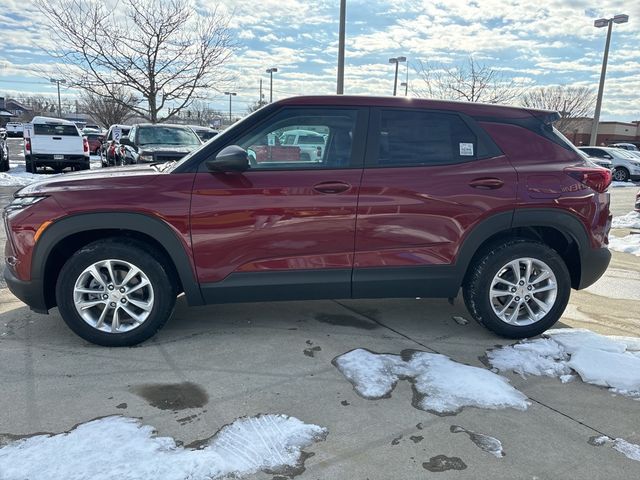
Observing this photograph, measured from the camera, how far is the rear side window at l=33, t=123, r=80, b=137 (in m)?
16.2

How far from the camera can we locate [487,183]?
371cm

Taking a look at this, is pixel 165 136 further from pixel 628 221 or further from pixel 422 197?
pixel 628 221

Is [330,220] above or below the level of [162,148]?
below

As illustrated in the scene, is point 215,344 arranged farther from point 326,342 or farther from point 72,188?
point 72,188

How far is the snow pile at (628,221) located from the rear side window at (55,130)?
51.6 ft

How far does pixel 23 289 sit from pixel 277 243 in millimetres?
1804

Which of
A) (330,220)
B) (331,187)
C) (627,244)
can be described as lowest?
(627,244)

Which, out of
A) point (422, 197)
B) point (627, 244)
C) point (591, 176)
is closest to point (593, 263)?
point (591, 176)

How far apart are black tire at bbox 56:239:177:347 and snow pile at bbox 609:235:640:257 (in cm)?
654

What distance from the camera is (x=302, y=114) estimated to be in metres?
3.70

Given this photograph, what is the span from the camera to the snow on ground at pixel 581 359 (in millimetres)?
3346

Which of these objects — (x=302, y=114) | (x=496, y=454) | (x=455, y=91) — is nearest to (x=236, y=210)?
(x=302, y=114)

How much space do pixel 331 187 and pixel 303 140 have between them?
47cm

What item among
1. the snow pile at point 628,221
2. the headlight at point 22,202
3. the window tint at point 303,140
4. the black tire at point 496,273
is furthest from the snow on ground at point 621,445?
the snow pile at point 628,221
